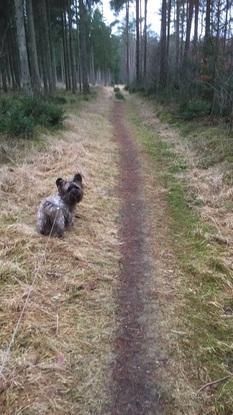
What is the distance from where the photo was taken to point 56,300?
3.55 metres

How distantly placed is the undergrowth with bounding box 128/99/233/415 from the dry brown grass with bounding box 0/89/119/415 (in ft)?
2.43

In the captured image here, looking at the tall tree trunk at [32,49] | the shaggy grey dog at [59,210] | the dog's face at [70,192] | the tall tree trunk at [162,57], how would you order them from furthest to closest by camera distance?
the tall tree trunk at [162,57] < the tall tree trunk at [32,49] < the dog's face at [70,192] < the shaggy grey dog at [59,210]

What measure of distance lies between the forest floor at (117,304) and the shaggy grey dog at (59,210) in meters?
0.16

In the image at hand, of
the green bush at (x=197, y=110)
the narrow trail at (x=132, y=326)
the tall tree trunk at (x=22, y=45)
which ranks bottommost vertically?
the narrow trail at (x=132, y=326)

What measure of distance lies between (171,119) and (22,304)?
1119cm

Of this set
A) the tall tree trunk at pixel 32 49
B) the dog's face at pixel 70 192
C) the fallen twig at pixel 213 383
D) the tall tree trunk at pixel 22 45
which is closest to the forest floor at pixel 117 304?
the fallen twig at pixel 213 383

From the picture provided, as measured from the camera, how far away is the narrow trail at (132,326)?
8.28 ft

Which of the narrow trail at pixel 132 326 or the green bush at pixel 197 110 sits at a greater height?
the green bush at pixel 197 110

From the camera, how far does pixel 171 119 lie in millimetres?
13273

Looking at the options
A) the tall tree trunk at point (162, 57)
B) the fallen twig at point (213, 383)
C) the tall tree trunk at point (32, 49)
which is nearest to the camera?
the fallen twig at point (213, 383)

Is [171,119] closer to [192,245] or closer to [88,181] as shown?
[88,181]

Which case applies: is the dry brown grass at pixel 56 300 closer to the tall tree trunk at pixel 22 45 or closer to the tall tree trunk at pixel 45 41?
the tall tree trunk at pixel 22 45

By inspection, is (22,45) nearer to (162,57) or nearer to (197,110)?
(197,110)

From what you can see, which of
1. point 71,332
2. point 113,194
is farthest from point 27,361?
point 113,194
